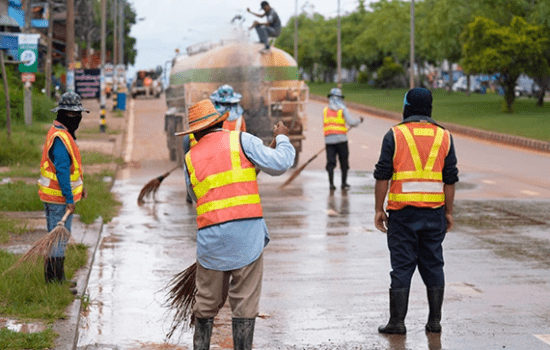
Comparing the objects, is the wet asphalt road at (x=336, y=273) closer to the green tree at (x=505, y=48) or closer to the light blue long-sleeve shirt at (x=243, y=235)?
the light blue long-sleeve shirt at (x=243, y=235)

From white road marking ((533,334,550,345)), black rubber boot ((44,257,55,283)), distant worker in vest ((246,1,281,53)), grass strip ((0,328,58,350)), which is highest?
distant worker in vest ((246,1,281,53))

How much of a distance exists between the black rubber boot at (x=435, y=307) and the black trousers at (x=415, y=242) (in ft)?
0.14

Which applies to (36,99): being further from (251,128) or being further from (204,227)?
(204,227)

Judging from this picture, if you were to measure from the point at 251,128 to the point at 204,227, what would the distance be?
1506 centimetres

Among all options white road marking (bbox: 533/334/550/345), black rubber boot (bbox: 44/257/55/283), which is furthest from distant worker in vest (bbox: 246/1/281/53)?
white road marking (bbox: 533/334/550/345)

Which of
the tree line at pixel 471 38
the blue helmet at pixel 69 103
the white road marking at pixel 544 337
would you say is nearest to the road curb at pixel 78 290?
the blue helmet at pixel 69 103

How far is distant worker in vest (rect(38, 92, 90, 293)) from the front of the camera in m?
7.93

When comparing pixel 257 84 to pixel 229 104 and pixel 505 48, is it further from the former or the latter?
pixel 505 48

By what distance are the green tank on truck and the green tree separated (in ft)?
65.2

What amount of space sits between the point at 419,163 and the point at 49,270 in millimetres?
3253

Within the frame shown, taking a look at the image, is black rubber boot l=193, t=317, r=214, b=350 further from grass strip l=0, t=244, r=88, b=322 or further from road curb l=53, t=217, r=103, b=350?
grass strip l=0, t=244, r=88, b=322

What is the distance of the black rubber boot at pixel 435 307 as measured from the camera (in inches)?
277

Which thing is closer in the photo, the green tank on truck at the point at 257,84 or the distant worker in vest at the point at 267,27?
the green tank on truck at the point at 257,84

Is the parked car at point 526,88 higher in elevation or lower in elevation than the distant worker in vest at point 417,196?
higher
